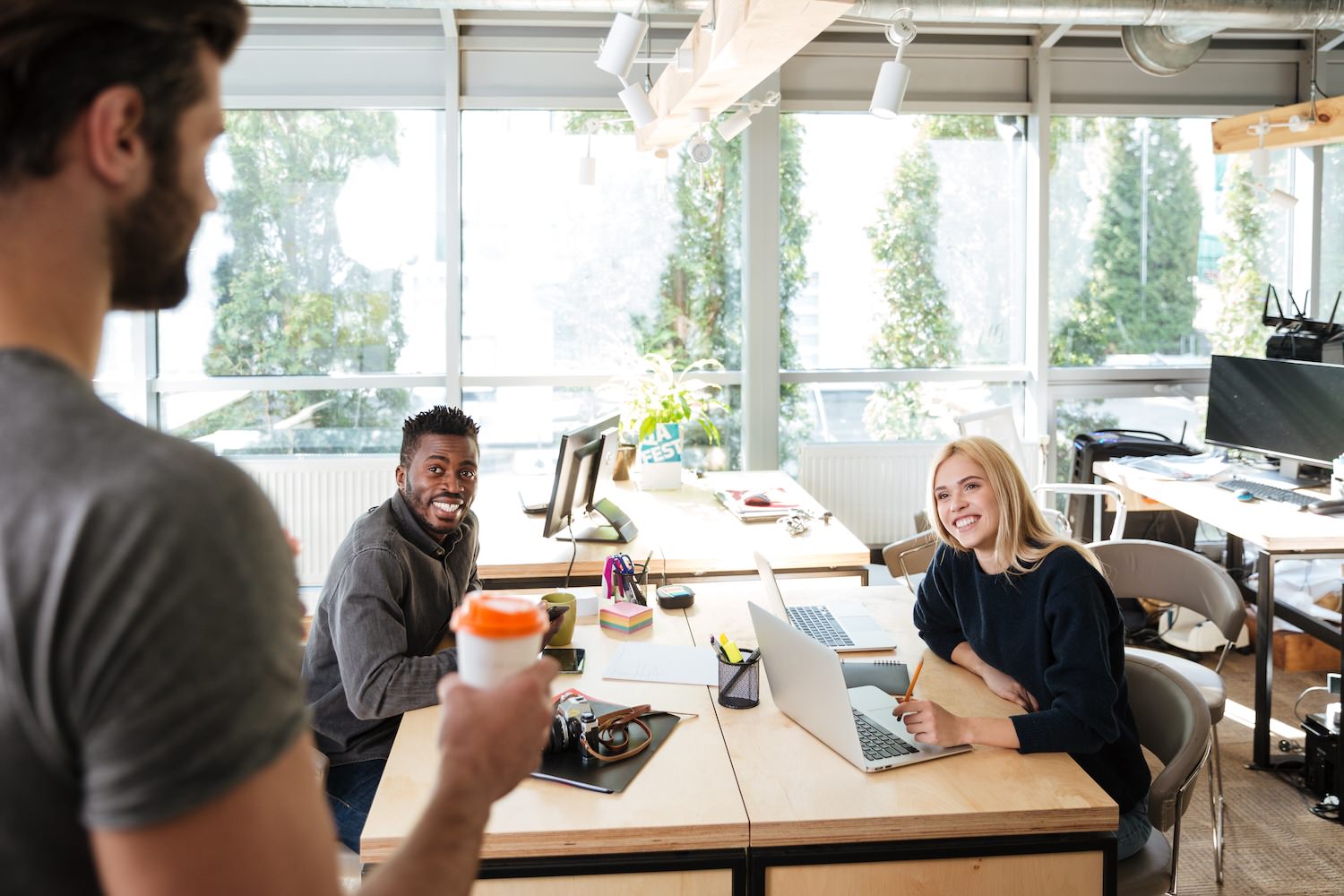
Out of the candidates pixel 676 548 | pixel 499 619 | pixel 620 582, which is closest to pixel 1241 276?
pixel 676 548

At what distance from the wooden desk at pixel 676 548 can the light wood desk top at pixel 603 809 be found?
1253 mm

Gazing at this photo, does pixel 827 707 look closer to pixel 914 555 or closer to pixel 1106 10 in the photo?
pixel 914 555

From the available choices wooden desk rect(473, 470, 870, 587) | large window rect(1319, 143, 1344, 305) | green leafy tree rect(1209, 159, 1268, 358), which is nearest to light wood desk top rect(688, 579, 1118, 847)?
wooden desk rect(473, 470, 870, 587)

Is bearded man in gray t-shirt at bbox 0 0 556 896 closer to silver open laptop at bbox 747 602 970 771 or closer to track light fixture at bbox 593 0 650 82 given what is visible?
silver open laptop at bbox 747 602 970 771

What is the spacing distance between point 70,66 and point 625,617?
2321 mm

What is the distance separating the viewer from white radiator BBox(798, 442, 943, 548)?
657cm

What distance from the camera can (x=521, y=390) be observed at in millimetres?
6453

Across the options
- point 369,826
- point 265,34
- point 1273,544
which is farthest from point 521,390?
point 369,826

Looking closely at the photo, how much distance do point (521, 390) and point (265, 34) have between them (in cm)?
239

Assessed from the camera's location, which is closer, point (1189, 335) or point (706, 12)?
point (706, 12)

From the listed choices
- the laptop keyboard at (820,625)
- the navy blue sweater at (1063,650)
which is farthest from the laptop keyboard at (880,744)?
the laptop keyboard at (820,625)

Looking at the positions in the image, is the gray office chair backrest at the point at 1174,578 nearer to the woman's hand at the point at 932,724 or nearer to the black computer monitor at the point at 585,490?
the woman's hand at the point at 932,724

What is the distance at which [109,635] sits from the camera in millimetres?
637

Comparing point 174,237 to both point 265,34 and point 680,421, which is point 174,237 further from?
point 265,34
